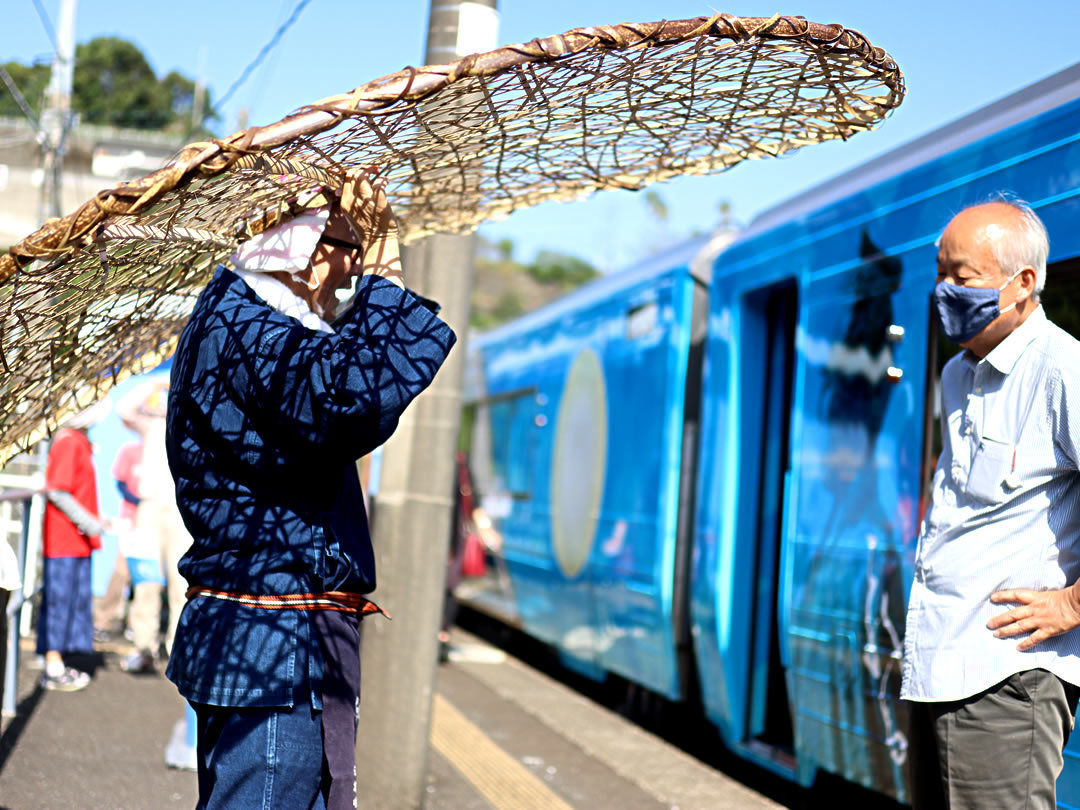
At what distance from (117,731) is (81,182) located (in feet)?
69.8

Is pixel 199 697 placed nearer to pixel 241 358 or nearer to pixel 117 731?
pixel 241 358

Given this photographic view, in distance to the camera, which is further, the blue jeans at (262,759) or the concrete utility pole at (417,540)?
the concrete utility pole at (417,540)

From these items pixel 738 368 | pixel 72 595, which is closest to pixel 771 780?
pixel 738 368

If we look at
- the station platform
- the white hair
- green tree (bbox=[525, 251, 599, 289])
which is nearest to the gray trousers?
the white hair

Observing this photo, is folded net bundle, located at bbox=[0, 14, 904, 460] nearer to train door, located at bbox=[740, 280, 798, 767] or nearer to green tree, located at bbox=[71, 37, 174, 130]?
train door, located at bbox=[740, 280, 798, 767]

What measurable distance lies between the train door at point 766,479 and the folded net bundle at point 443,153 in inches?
122

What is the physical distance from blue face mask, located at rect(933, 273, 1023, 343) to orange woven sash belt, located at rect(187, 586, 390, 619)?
1.43m

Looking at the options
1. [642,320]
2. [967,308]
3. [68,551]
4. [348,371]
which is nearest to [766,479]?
[642,320]

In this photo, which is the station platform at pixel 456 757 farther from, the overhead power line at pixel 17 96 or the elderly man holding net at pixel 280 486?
the overhead power line at pixel 17 96

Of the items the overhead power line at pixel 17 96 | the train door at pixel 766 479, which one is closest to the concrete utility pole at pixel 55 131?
the overhead power line at pixel 17 96

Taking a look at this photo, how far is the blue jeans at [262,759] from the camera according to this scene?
2.07 m

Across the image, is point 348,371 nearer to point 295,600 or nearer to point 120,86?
point 295,600

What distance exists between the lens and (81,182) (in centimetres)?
2484

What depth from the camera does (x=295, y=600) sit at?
2.14m
